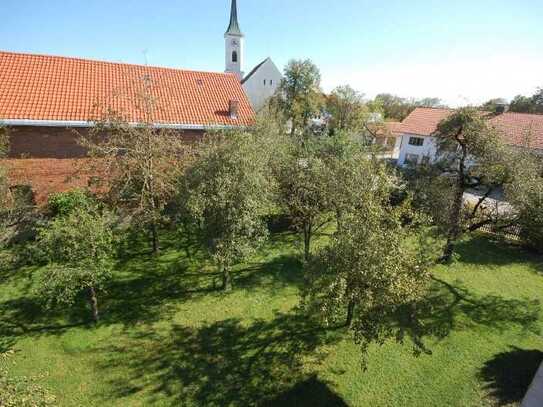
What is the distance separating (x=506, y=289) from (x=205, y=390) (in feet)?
43.2

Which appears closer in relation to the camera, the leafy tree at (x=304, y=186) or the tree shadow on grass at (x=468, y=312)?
the tree shadow on grass at (x=468, y=312)

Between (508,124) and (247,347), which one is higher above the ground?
(508,124)

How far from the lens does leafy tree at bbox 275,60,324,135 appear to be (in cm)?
3441

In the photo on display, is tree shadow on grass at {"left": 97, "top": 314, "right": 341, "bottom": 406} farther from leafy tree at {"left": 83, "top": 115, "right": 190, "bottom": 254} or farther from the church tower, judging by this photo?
the church tower

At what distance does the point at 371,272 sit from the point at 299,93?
31.6 m

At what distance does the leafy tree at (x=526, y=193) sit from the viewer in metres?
11.8

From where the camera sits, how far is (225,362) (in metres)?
9.01

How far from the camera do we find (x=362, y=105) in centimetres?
3719

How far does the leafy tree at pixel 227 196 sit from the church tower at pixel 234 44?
41658 millimetres

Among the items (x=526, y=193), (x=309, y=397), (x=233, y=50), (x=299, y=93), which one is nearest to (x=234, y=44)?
(x=233, y=50)

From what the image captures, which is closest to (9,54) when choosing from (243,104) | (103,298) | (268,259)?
(243,104)

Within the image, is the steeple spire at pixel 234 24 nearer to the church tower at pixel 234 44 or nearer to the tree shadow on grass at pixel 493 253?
the church tower at pixel 234 44

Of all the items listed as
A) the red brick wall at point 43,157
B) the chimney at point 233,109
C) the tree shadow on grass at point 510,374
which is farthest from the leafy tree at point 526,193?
the red brick wall at point 43,157

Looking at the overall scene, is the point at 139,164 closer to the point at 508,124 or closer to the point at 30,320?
the point at 30,320
